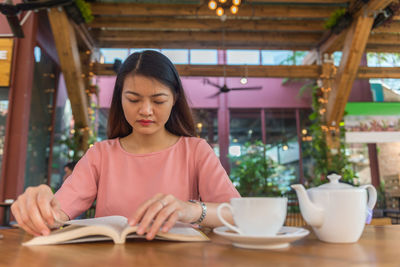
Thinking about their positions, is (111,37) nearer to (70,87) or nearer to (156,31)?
(156,31)

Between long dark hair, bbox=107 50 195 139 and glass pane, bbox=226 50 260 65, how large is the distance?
8513 mm

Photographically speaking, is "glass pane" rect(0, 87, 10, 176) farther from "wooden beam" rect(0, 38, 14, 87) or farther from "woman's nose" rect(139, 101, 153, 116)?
"woman's nose" rect(139, 101, 153, 116)

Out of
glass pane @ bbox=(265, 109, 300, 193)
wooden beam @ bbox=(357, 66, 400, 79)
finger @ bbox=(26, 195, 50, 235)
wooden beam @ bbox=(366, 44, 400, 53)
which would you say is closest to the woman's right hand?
finger @ bbox=(26, 195, 50, 235)

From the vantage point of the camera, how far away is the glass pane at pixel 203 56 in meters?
9.88

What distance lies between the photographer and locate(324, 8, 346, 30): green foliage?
19.5ft

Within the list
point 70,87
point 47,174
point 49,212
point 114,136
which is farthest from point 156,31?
point 49,212

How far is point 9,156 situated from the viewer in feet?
15.6

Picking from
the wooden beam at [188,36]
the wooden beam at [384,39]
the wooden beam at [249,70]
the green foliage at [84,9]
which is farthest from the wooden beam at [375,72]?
the green foliage at [84,9]

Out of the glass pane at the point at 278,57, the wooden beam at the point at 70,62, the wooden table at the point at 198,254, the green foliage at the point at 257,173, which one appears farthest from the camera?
the glass pane at the point at 278,57

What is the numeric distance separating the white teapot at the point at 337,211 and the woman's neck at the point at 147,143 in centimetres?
83

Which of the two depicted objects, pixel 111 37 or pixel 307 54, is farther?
pixel 307 54

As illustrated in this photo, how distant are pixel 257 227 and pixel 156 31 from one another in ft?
23.1

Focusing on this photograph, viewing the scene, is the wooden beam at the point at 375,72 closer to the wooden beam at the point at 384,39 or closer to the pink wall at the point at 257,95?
the wooden beam at the point at 384,39

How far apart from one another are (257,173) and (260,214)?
843cm
